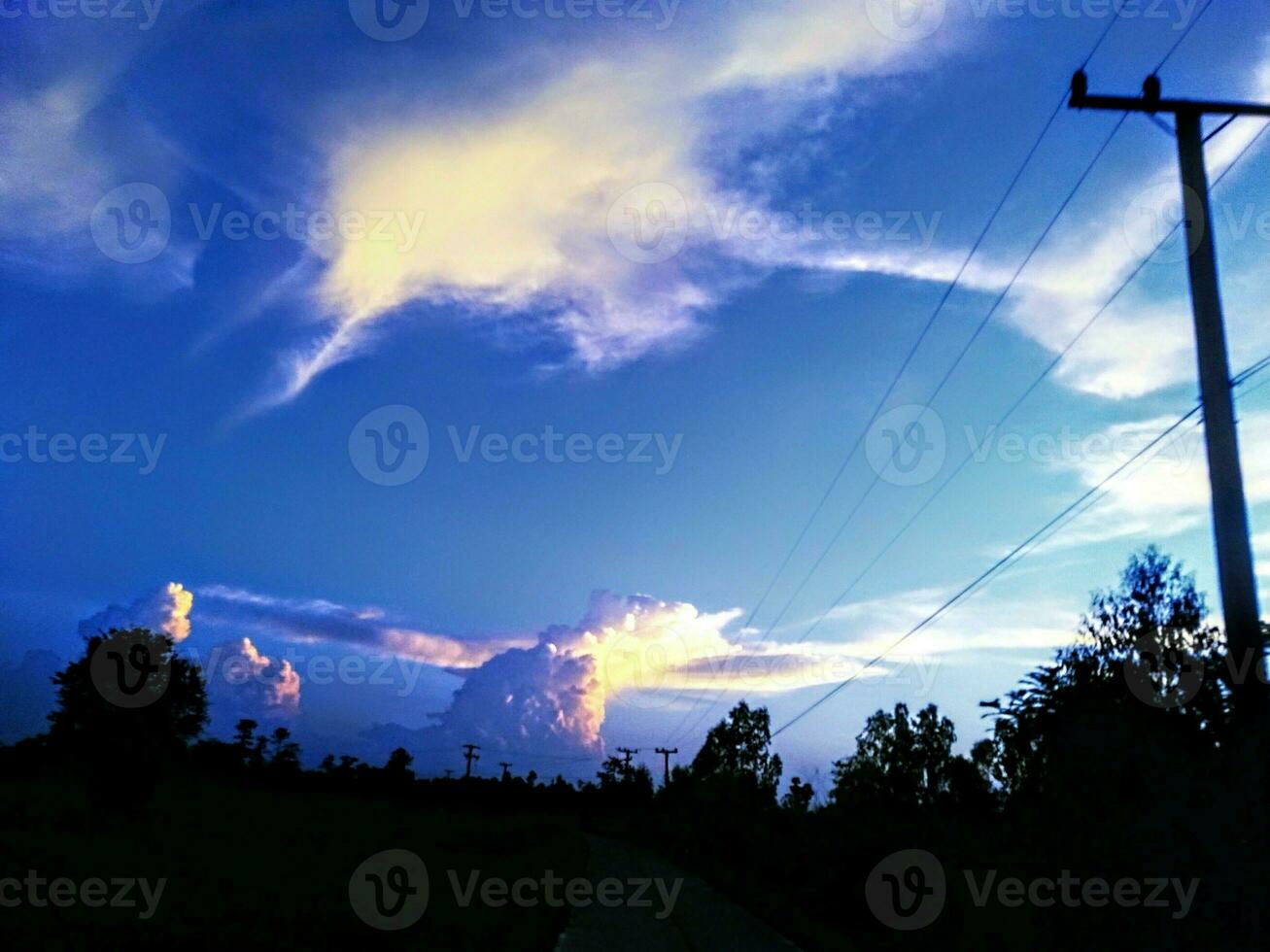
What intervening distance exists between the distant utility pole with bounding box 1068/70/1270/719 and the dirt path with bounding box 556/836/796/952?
11.1 metres

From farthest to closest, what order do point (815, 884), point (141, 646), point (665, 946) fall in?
point (141, 646)
point (815, 884)
point (665, 946)

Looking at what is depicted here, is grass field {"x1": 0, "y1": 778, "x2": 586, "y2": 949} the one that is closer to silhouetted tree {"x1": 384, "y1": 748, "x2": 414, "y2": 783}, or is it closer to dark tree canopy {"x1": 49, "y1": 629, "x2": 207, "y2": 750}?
dark tree canopy {"x1": 49, "y1": 629, "x2": 207, "y2": 750}

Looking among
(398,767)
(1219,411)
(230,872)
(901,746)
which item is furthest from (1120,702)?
(398,767)

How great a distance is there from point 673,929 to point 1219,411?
51.8 feet

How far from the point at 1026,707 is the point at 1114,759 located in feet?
44.9

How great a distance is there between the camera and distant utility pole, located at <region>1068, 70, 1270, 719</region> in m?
11.3

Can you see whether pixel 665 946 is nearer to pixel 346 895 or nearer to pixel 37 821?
pixel 346 895

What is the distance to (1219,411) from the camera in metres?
12.0

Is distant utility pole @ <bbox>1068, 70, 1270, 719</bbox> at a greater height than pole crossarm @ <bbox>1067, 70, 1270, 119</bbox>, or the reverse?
pole crossarm @ <bbox>1067, 70, 1270, 119</bbox>

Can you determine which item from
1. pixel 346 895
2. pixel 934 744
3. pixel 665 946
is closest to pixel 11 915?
pixel 346 895

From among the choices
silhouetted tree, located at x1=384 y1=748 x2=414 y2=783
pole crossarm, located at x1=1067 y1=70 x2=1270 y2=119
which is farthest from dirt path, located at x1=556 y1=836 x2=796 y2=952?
silhouetted tree, located at x1=384 y1=748 x2=414 y2=783

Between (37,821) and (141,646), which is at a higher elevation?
(141,646)

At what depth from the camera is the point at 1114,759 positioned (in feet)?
47.1

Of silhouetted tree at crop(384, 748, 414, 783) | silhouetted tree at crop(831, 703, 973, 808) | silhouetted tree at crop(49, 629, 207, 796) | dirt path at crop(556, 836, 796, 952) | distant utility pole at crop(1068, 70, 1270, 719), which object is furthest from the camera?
silhouetted tree at crop(384, 748, 414, 783)
